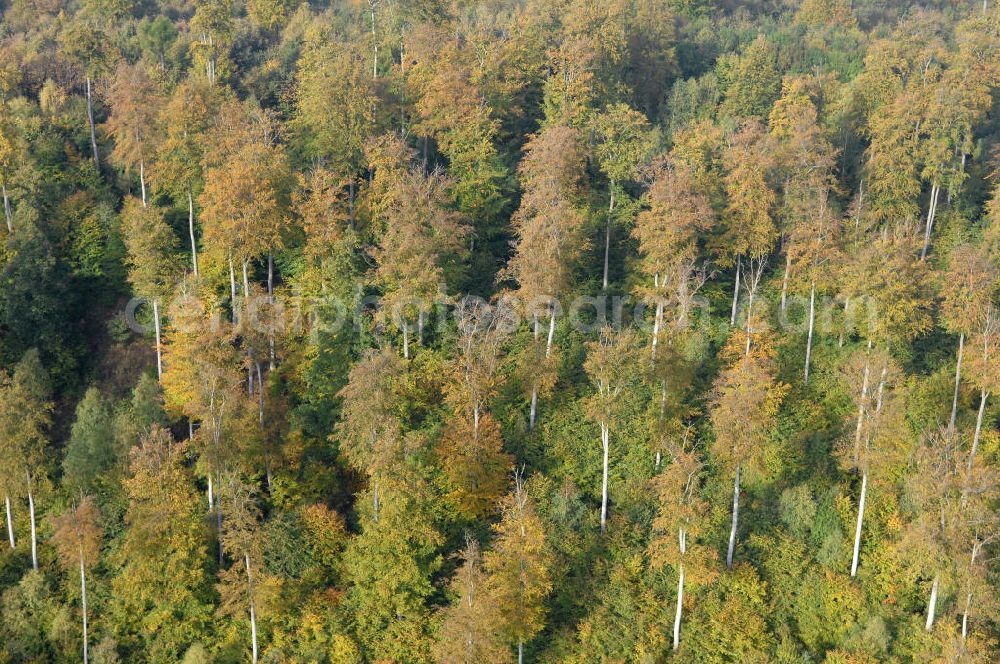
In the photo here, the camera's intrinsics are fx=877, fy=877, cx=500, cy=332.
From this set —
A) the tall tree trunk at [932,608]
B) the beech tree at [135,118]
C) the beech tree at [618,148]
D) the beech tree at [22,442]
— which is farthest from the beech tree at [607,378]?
the beech tree at [135,118]

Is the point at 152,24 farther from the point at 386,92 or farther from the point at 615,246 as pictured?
the point at 615,246

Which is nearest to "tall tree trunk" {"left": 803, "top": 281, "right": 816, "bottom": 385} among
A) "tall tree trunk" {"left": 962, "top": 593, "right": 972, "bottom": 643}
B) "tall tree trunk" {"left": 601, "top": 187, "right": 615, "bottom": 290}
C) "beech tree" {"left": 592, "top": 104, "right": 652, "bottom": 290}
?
"tall tree trunk" {"left": 601, "top": 187, "right": 615, "bottom": 290}

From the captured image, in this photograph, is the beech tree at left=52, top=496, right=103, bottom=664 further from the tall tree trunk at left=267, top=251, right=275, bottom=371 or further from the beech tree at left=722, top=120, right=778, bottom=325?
the beech tree at left=722, top=120, right=778, bottom=325

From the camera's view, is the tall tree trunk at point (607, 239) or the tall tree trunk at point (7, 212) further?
the tall tree trunk at point (7, 212)

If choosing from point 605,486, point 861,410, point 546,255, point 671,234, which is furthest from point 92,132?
point 861,410

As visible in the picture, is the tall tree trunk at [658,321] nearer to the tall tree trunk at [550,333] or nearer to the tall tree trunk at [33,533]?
the tall tree trunk at [550,333]

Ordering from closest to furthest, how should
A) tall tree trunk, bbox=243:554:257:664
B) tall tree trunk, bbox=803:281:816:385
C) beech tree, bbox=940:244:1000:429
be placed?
1. tall tree trunk, bbox=243:554:257:664
2. beech tree, bbox=940:244:1000:429
3. tall tree trunk, bbox=803:281:816:385
